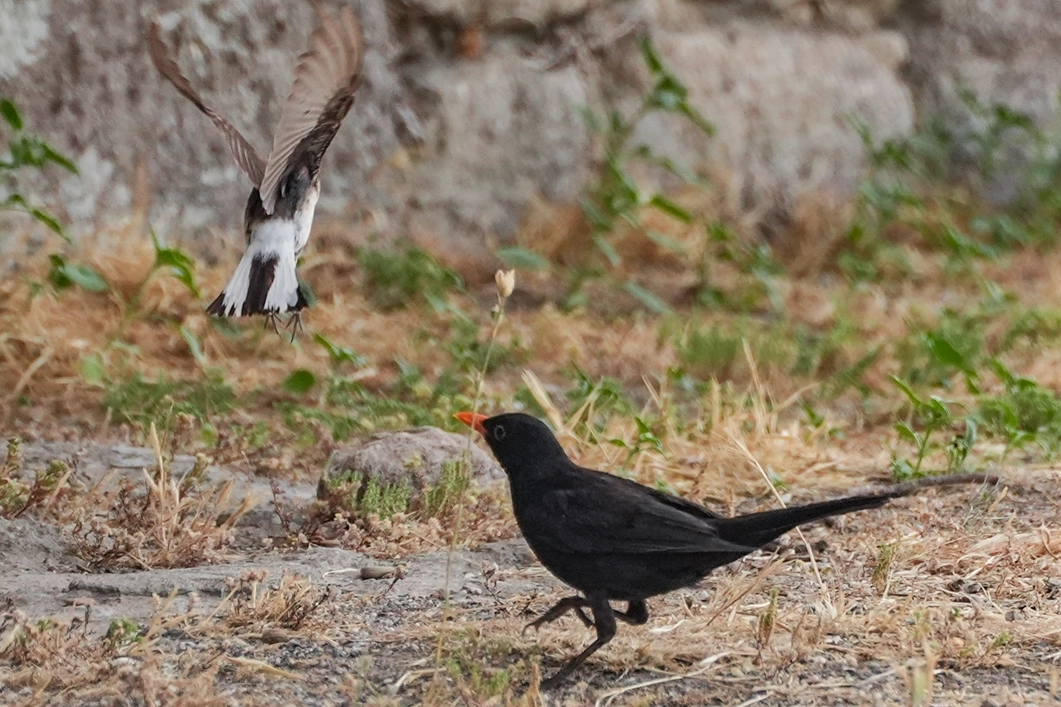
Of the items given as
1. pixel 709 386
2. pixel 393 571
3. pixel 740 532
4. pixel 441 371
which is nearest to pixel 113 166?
pixel 441 371

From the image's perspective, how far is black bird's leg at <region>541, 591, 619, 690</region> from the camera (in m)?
3.14

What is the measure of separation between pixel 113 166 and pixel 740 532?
162 inches

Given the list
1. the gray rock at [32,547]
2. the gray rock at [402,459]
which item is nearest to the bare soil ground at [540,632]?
the gray rock at [32,547]

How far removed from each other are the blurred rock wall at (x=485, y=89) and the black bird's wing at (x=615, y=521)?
364 cm

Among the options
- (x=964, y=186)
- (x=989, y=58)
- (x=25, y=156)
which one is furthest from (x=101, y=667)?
(x=989, y=58)

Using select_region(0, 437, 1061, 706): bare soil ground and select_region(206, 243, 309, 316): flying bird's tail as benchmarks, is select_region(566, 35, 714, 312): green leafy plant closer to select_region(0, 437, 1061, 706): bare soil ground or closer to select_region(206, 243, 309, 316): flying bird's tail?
select_region(206, 243, 309, 316): flying bird's tail

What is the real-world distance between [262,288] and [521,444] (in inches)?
51.8

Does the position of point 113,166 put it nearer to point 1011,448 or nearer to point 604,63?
point 604,63

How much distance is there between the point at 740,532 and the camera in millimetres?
3199

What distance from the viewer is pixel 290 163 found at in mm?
4652

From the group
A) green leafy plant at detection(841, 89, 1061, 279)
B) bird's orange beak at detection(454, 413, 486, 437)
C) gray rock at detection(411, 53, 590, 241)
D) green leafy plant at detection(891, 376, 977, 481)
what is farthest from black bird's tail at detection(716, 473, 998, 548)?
green leafy plant at detection(841, 89, 1061, 279)

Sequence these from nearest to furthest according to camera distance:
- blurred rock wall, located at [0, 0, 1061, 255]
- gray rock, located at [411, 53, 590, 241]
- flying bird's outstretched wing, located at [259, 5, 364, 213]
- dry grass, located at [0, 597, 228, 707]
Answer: dry grass, located at [0, 597, 228, 707] → flying bird's outstretched wing, located at [259, 5, 364, 213] → blurred rock wall, located at [0, 0, 1061, 255] → gray rock, located at [411, 53, 590, 241]

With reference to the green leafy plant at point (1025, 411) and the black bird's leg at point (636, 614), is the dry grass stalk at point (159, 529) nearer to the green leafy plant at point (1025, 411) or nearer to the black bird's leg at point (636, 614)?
the black bird's leg at point (636, 614)

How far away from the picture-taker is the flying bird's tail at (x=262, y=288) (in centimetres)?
442
